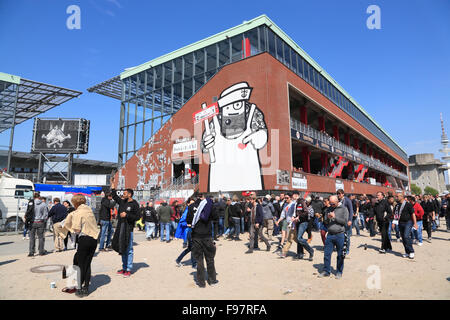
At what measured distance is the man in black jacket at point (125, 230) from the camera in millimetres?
6215

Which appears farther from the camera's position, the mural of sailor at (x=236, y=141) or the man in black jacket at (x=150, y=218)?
the mural of sailor at (x=236, y=141)

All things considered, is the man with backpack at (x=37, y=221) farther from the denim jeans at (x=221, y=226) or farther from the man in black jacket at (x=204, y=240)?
the denim jeans at (x=221, y=226)

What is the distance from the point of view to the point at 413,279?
19.1ft

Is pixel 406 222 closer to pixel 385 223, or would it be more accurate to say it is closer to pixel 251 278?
pixel 385 223

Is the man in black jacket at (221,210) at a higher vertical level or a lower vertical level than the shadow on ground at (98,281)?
higher

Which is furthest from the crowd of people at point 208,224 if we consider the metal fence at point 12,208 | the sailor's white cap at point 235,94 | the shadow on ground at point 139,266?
the sailor's white cap at point 235,94

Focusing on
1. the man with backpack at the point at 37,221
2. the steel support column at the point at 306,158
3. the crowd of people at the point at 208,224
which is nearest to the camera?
the crowd of people at the point at 208,224

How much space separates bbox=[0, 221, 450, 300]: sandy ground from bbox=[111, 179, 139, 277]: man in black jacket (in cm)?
36

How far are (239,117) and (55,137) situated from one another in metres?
27.2

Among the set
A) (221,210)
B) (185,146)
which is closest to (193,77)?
(185,146)

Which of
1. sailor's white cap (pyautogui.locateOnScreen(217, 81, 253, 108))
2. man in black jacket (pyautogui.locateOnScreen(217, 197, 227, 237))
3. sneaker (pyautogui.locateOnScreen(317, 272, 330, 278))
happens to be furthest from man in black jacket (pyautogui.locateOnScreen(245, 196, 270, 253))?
sailor's white cap (pyautogui.locateOnScreen(217, 81, 253, 108))

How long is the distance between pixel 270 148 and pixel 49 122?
102 ft

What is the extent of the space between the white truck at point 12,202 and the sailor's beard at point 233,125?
1387 cm
